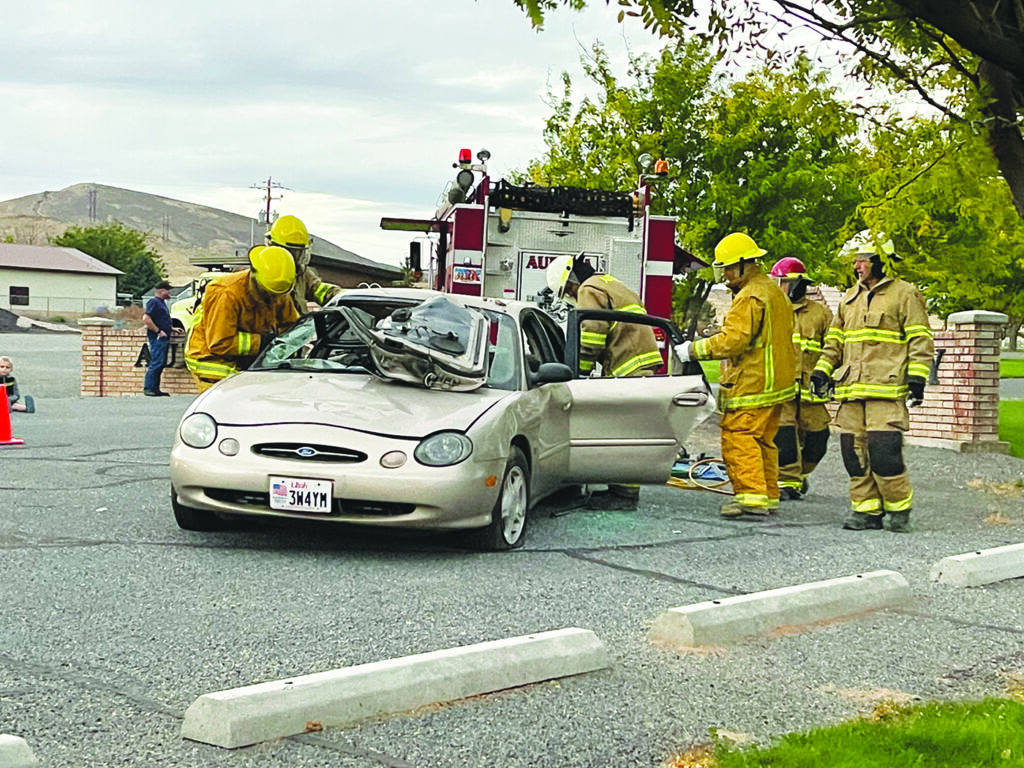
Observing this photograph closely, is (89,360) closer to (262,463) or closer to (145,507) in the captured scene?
(145,507)

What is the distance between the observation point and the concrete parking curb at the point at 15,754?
11.0ft

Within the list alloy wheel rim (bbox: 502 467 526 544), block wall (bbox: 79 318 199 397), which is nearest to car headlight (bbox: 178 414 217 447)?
alloy wheel rim (bbox: 502 467 526 544)

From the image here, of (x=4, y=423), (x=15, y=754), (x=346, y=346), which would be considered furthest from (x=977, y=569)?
(x=4, y=423)

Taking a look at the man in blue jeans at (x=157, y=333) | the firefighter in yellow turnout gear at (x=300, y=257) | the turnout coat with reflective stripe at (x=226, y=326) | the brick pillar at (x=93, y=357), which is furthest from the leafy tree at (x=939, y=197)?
the brick pillar at (x=93, y=357)

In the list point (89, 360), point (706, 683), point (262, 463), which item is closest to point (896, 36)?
point (262, 463)

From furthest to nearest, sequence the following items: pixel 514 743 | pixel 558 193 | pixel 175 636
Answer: pixel 558 193 < pixel 175 636 < pixel 514 743

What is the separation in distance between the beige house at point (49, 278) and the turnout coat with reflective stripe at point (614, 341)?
102078 millimetres

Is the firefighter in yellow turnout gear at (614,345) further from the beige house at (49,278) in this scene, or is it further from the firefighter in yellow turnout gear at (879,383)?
the beige house at (49,278)

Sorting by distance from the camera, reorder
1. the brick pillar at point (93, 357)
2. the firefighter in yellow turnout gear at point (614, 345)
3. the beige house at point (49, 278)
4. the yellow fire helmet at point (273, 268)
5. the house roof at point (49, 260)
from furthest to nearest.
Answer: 1. the house roof at point (49, 260)
2. the beige house at point (49, 278)
3. the brick pillar at point (93, 357)
4. the firefighter in yellow turnout gear at point (614, 345)
5. the yellow fire helmet at point (273, 268)

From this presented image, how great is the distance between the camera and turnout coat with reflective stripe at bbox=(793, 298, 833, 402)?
11.0 metres

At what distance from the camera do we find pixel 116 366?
2323cm

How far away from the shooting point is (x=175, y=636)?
512 cm

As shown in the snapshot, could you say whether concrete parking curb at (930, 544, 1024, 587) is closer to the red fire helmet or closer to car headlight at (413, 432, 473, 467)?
car headlight at (413, 432, 473, 467)

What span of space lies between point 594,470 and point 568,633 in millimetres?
3792
